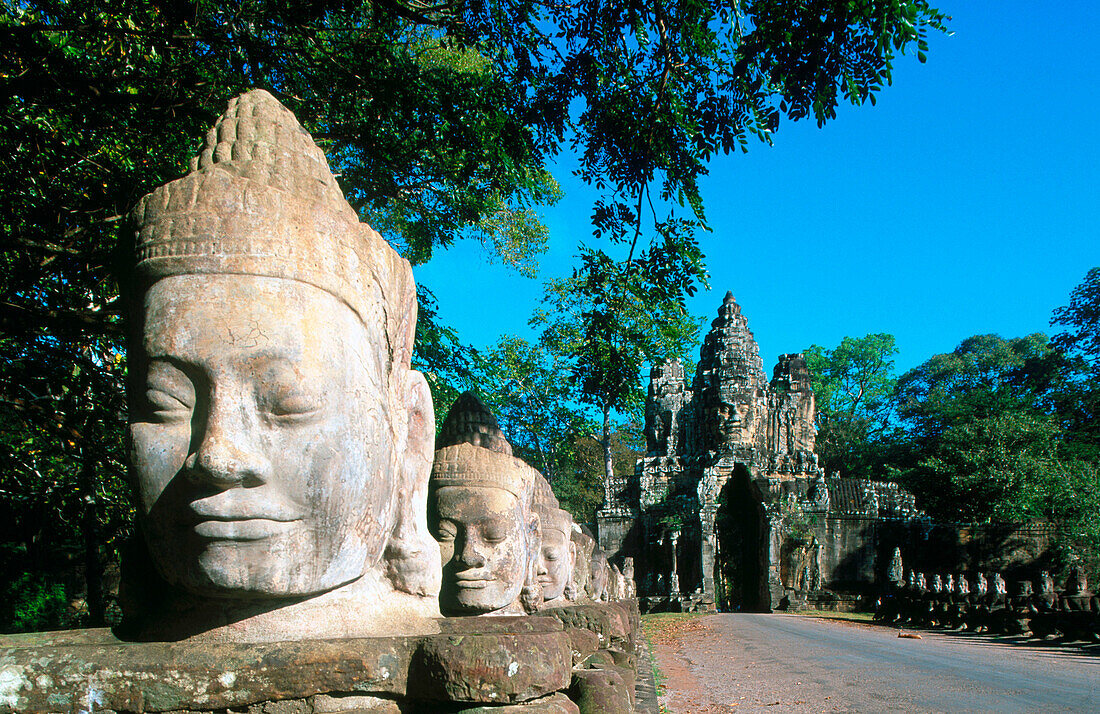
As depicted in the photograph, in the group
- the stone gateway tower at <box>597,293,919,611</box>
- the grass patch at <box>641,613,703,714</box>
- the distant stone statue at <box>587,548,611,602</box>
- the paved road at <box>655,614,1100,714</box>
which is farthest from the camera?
the stone gateway tower at <box>597,293,919,611</box>

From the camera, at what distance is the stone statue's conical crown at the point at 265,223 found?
182 centimetres

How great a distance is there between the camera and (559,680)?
174 centimetres

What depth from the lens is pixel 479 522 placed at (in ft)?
10.00

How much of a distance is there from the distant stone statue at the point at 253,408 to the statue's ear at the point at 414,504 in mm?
183

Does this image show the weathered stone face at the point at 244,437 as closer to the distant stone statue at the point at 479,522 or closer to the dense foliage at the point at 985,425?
the distant stone statue at the point at 479,522

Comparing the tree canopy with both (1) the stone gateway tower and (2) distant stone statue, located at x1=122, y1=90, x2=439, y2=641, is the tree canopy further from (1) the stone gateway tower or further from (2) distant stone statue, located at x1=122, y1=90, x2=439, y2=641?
(2) distant stone statue, located at x1=122, y1=90, x2=439, y2=641

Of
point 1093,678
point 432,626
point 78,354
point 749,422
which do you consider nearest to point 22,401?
point 78,354

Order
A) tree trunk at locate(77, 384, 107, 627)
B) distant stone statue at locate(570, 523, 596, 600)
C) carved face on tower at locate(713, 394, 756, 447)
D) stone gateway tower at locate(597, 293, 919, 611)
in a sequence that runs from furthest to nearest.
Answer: carved face on tower at locate(713, 394, 756, 447) < stone gateway tower at locate(597, 293, 919, 611) < tree trunk at locate(77, 384, 107, 627) < distant stone statue at locate(570, 523, 596, 600)

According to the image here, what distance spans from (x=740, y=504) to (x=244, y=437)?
80.0 feet

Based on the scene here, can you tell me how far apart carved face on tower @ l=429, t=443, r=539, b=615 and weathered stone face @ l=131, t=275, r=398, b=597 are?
1.11 m

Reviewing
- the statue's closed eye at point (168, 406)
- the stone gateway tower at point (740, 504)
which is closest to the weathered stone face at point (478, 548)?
the statue's closed eye at point (168, 406)

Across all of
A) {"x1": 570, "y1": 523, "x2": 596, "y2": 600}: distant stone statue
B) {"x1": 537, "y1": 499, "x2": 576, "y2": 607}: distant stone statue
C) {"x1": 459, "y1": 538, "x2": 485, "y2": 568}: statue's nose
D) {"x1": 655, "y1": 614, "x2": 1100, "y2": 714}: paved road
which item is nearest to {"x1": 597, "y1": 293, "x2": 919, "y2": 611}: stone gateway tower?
{"x1": 655, "y1": 614, "x2": 1100, "y2": 714}: paved road

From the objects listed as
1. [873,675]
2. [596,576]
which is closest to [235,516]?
[596,576]

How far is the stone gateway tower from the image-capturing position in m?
22.3
